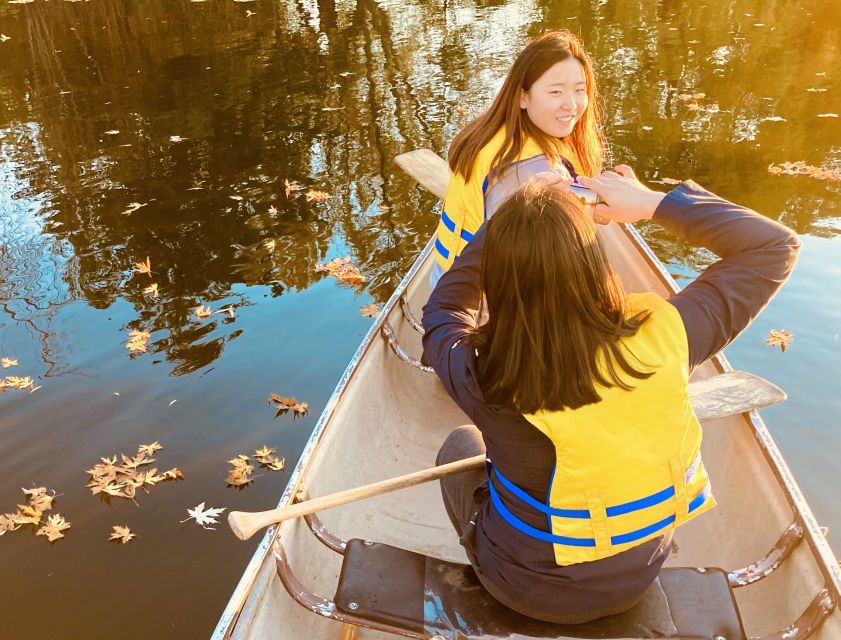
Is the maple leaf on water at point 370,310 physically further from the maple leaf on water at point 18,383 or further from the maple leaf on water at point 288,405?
the maple leaf on water at point 18,383

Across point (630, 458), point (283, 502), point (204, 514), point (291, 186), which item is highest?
point (630, 458)

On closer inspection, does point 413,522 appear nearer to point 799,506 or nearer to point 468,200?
point 468,200

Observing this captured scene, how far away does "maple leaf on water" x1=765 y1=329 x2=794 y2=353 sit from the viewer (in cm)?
544

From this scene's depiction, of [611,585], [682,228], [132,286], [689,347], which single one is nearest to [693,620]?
[611,585]

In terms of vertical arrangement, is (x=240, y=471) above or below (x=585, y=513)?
below

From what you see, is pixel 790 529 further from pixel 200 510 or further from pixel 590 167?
pixel 200 510

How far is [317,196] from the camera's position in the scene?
27.9 feet

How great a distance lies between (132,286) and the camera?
6797 mm

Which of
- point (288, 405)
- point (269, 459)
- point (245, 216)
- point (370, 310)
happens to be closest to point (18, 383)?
point (288, 405)

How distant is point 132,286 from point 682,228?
581 centimetres

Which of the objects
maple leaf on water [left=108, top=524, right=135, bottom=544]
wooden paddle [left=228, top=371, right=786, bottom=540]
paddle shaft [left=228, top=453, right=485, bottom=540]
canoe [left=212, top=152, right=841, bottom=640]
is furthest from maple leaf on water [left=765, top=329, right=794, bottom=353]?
maple leaf on water [left=108, top=524, right=135, bottom=544]

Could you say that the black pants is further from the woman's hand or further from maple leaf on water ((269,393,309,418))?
maple leaf on water ((269,393,309,418))

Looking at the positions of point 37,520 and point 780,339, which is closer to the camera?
point 37,520

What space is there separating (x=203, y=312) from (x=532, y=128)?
3868mm
